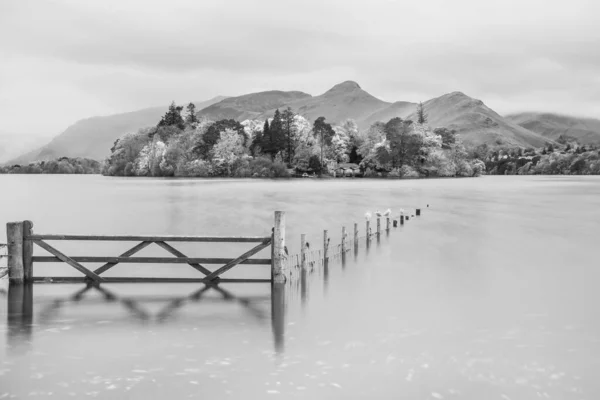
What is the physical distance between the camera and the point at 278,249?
1894 centimetres

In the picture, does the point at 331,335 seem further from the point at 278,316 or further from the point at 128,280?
the point at 128,280

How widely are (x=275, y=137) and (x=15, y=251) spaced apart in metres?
154

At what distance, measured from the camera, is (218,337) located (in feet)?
48.7

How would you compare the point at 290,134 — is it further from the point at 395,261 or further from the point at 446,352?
the point at 446,352

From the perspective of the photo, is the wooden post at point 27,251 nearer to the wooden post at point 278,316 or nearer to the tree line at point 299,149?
the wooden post at point 278,316

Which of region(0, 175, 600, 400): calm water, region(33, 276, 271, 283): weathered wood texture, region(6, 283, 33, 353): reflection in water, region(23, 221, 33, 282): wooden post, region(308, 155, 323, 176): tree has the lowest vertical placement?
region(0, 175, 600, 400): calm water

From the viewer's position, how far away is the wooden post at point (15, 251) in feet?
60.0

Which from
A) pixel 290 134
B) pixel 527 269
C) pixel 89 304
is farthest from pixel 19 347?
pixel 290 134

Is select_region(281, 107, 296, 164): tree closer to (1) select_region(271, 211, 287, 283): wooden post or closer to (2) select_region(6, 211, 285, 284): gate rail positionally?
(1) select_region(271, 211, 287, 283): wooden post

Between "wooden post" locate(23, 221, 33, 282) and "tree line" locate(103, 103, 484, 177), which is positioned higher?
"tree line" locate(103, 103, 484, 177)

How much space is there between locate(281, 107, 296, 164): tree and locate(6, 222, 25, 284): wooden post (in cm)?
15303

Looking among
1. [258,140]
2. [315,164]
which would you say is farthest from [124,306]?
[315,164]

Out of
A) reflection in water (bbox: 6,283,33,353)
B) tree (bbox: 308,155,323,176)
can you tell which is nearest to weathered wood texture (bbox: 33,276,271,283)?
reflection in water (bbox: 6,283,33,353)

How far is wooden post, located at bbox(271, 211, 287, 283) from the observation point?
18594 mm
